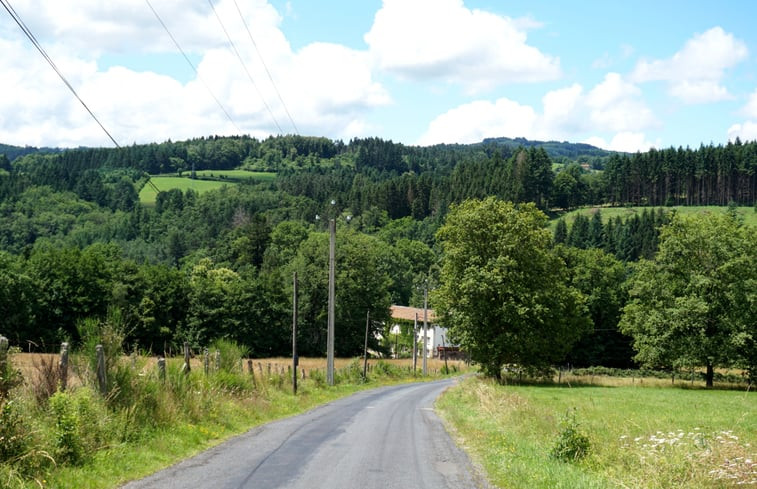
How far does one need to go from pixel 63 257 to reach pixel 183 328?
17218 mm

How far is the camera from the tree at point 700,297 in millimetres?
56875

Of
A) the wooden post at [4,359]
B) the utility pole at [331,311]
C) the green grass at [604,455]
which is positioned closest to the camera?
the wooden post at [4,359]

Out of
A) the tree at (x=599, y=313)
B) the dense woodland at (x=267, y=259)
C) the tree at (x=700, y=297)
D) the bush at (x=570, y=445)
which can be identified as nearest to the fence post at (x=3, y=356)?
the dense woodland at (x=267, y=259)

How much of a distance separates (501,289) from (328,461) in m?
39.2

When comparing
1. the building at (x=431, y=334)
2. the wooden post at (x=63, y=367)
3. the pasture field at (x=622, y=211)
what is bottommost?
the building at (x=431, y=334)

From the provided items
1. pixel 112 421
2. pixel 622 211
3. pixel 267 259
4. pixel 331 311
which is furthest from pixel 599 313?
pixel 622 211

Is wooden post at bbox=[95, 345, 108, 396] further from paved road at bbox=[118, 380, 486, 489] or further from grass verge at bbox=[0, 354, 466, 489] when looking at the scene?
paved road at bbox=[118, 380, 486, 489]

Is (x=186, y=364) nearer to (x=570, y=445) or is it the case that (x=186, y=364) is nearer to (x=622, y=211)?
(x=570, y=445)

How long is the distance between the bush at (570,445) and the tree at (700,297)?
4632 cm

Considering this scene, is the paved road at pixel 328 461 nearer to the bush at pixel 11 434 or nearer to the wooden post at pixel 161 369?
the bush at pixel 11 434

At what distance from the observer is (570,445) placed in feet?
49.4

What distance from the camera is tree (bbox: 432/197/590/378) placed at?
52.5m

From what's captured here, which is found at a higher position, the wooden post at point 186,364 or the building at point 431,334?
Answer: the wooden post at point 186,364

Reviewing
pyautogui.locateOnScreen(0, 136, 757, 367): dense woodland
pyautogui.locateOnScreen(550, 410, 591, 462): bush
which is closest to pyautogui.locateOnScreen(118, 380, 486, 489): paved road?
pyautogui.locateOnScreen(550, 410, 591, 462): bush
